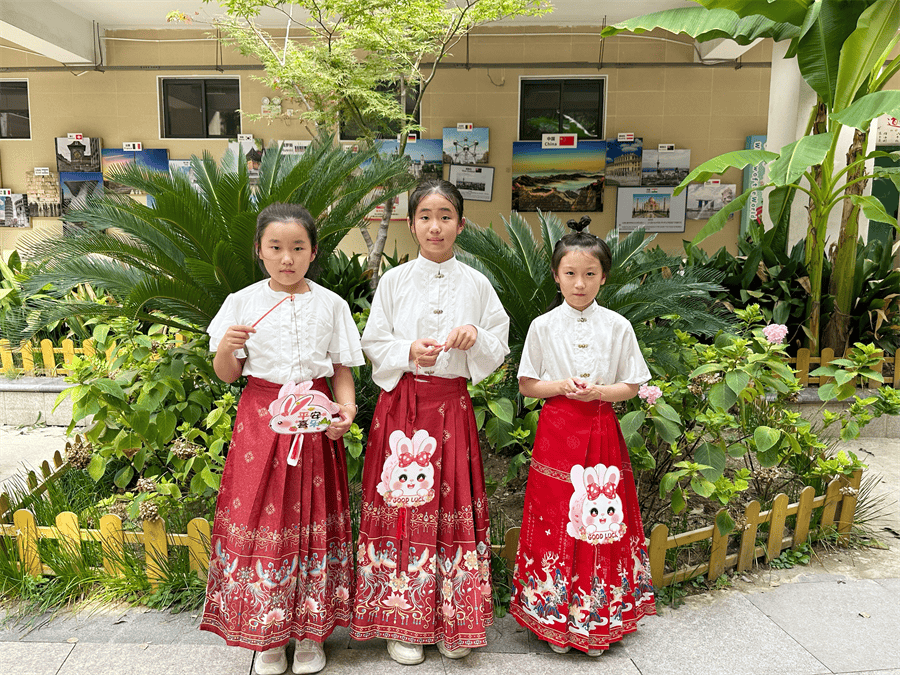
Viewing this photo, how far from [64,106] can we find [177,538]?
8316 millimetres

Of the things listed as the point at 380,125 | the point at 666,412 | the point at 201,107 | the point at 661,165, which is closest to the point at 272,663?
the point at 666,412

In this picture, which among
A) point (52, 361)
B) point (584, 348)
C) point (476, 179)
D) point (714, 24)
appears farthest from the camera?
point (476, 179)

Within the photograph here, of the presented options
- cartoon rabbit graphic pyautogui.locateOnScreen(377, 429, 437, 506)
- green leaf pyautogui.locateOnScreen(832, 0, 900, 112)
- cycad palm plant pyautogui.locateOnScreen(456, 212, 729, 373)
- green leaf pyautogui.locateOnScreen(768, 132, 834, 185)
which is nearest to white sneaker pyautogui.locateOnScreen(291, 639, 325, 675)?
cartoon rabbit graphic pyautogui.locateOnScreen(377, 429, 437, 506)

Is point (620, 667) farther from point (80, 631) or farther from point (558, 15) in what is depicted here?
point (558, 15)

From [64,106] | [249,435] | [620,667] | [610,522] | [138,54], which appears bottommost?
[620,667]

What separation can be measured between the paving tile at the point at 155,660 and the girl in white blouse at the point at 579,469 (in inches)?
37.1

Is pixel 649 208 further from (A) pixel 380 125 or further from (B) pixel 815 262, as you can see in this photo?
(B) pixel 815 262

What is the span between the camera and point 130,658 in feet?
6.77

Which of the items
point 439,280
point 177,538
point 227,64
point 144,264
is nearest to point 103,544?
point 177,538

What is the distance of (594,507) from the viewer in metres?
2.01

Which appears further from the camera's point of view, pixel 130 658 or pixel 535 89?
pixel 535 89

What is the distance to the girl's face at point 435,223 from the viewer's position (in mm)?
1945

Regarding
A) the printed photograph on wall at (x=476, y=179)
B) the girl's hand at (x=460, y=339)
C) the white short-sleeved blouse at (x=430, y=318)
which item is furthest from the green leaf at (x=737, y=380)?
the printed photograph on wall at (x=476, y=179)

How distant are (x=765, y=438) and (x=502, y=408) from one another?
105 cm
